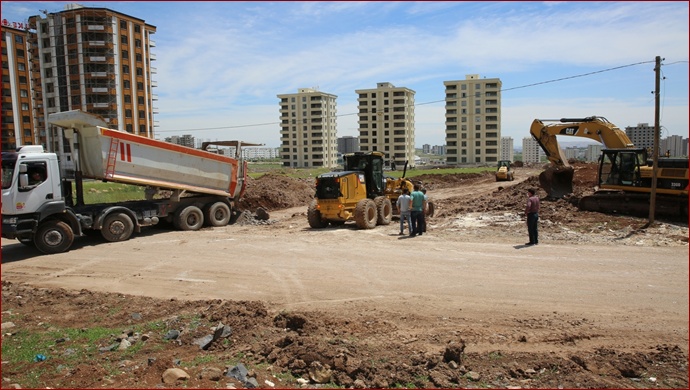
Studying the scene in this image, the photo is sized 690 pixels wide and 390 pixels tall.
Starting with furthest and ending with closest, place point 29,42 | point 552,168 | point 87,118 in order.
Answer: point 29,42, point 552,168, point 87,118

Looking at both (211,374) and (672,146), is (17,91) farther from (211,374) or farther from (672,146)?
(211,374)

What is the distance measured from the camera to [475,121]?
111500 mm

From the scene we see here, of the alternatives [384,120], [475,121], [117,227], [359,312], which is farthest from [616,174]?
[384,120]

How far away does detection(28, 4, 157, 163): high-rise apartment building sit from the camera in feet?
249

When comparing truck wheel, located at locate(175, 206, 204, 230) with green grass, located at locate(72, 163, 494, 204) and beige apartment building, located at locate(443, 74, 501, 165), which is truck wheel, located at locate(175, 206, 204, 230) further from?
beige apartment building, located at locate(443, 74, 501, 165)

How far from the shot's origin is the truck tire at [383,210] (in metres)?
17.5

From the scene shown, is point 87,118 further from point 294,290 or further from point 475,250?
point 475,250

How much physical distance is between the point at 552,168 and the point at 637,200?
4.26 metres

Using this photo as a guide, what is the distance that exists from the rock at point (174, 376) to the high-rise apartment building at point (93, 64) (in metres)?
76.8

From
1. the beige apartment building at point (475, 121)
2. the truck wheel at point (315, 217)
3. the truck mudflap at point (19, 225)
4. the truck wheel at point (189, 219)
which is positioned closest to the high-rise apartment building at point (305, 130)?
the beige apartment building at point (475, 121)

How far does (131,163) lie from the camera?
627 inches

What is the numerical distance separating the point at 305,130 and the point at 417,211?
111 metres

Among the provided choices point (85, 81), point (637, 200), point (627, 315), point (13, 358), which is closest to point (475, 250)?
point (627, 315)

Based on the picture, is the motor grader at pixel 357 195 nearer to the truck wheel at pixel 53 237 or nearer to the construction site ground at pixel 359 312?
the construction site ground at pixel 359 312
